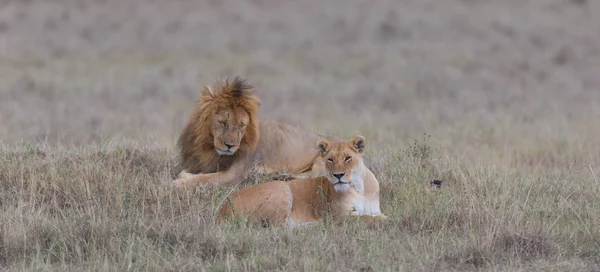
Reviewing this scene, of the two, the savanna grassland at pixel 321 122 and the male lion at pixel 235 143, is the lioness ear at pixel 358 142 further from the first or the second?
the male lion at pixel 235 143

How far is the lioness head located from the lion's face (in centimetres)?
94

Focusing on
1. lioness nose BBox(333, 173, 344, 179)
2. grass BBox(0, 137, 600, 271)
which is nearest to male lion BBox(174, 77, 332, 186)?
grass BBox(0, 137, 600, 271)

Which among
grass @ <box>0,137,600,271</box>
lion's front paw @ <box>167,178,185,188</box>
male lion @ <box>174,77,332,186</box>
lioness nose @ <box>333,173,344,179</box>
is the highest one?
male lion @ <box>174,77,332,186</box>

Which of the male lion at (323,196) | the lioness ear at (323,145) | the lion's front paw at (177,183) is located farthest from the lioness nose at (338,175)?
the lion's front paw at (177,183)

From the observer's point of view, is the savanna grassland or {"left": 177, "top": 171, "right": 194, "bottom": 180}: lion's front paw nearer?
the savanna grassland

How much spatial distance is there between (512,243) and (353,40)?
19.5 m

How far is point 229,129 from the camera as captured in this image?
9.29 m

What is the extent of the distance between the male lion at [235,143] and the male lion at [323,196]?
0.75m

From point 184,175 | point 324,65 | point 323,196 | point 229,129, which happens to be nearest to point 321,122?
point 324,65

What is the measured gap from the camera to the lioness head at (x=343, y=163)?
27.7 ft

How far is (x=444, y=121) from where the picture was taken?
1741 centimetres

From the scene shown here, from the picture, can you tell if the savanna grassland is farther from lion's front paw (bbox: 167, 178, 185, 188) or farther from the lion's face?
the lion's face

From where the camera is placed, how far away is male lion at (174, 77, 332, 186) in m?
9.34

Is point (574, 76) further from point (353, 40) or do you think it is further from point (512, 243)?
point (512, 243)
